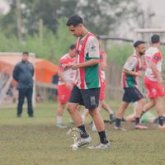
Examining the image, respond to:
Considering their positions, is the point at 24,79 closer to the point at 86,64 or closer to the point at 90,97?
the point at 90,97

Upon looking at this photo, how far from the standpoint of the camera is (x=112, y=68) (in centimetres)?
4294

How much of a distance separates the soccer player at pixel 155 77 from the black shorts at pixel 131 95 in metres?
0.42

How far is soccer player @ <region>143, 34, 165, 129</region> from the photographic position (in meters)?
19.0

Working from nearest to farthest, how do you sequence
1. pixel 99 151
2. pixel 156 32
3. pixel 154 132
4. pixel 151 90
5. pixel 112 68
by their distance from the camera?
pixel 99 151, pixel 154 132, pixel 151 90, pixel 156 32, pixel 112 68

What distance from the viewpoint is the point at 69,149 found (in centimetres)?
1403

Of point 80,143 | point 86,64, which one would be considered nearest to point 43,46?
point 80,143

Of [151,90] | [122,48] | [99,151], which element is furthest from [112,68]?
[99,151]

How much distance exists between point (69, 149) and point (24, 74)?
12013 mm

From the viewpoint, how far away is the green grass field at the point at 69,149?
12.2 m

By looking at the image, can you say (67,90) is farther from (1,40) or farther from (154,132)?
(1,40)

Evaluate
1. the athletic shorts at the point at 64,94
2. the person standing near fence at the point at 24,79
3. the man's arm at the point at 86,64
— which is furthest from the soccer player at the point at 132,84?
the person standing near fence at the point at 24,79

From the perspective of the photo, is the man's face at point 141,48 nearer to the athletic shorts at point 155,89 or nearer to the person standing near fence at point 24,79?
the athletic shorts at point 155,89

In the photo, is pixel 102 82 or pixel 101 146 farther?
pixel 102 82

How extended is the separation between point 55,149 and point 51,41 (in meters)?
36.8
